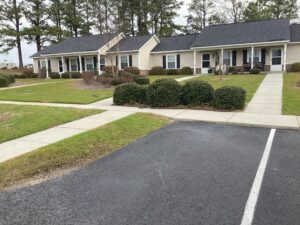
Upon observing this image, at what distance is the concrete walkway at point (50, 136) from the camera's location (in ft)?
21.8

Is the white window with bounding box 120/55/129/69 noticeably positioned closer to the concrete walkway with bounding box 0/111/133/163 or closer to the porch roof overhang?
the porch roof overhang

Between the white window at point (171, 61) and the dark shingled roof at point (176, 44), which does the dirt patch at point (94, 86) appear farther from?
the dark shingled roof at point (176, 44)

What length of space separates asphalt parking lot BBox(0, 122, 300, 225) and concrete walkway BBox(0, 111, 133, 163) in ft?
6.06

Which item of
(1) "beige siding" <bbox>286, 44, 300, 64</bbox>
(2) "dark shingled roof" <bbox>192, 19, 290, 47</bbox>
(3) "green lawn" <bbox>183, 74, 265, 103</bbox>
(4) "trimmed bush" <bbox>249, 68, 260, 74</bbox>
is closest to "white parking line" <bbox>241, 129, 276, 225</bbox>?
(3) "green lawn" <bbox>183, 74, 265, 103</bbox>

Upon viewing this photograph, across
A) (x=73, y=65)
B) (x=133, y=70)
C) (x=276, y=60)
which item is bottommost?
(x=133, y=70)

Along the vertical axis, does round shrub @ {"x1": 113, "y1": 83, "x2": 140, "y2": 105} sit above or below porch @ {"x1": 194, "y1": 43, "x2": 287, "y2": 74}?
below

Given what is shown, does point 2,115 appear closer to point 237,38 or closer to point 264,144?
point 264,144

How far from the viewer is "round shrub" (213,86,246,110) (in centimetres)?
1124

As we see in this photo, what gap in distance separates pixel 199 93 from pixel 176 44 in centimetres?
2351

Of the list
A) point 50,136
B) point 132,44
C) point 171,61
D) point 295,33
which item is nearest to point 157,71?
point 171,61

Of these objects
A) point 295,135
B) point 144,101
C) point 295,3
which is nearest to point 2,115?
point 144,101

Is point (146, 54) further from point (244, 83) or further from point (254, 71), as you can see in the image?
point (244, 83)

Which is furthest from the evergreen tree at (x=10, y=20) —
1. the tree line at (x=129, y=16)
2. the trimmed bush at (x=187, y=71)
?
the trimmed bush at (x=187, y=71)

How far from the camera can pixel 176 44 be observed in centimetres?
3441
